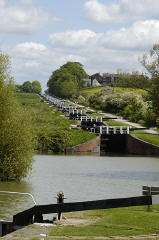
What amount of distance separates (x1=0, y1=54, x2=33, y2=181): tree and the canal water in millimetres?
961

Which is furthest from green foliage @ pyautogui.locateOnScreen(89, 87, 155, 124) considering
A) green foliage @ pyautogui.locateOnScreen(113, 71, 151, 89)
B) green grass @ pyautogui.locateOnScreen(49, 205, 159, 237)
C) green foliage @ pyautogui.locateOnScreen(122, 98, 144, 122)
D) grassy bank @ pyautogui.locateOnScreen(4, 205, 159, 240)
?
grassy bank @ pyautogui.locateOnScreen(4, 205, 159, 240)

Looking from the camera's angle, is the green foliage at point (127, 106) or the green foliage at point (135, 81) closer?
the green foliage at point (135, 81)

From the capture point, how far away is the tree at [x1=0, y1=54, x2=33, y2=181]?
37812 millimetres

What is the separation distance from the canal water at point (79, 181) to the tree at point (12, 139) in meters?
0.96

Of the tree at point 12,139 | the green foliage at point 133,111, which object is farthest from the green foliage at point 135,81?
the green foliage at point 133,111

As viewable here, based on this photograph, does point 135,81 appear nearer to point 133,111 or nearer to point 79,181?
point 79,181

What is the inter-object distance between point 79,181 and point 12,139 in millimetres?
6645

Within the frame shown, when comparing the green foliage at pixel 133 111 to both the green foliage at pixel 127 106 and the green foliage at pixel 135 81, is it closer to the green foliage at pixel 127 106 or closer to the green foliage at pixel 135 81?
the green foliage at pixel 127 106

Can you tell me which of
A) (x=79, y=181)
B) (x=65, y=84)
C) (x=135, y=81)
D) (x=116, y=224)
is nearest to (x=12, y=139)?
(x=79, y=181)

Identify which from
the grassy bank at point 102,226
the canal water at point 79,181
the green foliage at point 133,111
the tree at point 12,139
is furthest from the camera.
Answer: the green foliage at point 133,111

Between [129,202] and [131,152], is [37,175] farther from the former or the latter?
[131,152]

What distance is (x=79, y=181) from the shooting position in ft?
137

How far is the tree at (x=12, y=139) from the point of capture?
3781 cm

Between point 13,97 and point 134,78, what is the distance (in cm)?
1672
